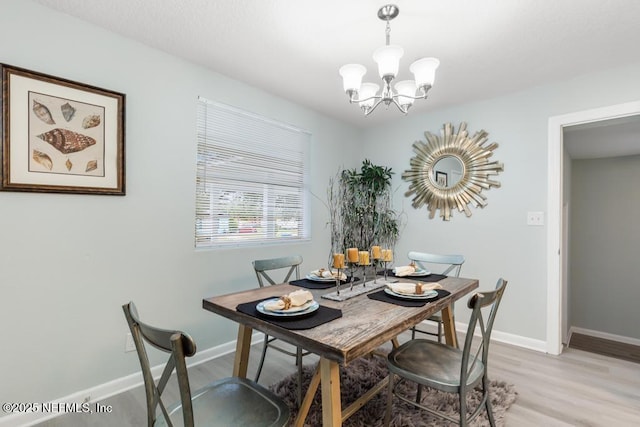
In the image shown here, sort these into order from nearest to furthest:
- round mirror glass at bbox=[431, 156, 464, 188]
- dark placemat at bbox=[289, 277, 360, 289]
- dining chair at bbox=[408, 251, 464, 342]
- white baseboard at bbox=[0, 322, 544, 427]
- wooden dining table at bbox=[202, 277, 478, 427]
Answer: wooden dining table at bbox=[202, 277, 478, 427], white baseboard at bbox=[0, 322, 544, 427], dark placemat at bbox=[289, 277, 360, 289], dining chair at bbox=[408, 251, 464, 342], round mirror glass at bbox=[431, 156, 464, 188]

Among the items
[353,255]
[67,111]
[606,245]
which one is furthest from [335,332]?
[606,245]

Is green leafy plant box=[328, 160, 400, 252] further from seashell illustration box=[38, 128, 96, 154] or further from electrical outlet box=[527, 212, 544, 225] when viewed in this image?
seashell illustration box=[38, 128, 96, 154]

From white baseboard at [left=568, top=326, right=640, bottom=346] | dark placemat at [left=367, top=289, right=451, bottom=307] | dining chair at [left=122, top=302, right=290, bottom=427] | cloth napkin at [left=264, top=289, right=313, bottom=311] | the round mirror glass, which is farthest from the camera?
white baseboard at [left=568, top=326, right=640, bottom=346]

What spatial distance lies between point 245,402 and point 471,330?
1.01 metres

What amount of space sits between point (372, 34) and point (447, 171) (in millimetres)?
1857

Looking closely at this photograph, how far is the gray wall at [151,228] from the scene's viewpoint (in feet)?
5.83

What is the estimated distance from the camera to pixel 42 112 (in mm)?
1801

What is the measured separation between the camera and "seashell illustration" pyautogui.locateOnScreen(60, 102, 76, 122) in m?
1.87

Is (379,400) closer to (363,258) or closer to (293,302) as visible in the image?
(363,258)

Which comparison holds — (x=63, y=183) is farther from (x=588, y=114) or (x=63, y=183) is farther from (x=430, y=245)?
(x=588, y=114)

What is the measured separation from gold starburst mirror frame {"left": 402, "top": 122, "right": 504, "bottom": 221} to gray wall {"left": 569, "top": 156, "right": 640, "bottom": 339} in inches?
117

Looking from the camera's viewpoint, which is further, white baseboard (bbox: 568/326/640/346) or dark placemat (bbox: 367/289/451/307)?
white baseboard (bbox: 568/326/640/346)

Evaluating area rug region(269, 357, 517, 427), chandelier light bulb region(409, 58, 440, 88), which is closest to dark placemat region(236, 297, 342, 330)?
area rug region(269, 357, 517, 427)

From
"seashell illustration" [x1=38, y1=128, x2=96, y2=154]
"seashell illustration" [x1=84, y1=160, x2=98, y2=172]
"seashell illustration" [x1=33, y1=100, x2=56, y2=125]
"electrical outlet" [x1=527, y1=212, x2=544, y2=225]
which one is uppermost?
"seashell illustration" [x1=33, y1=100, x2=56, y2=125]
